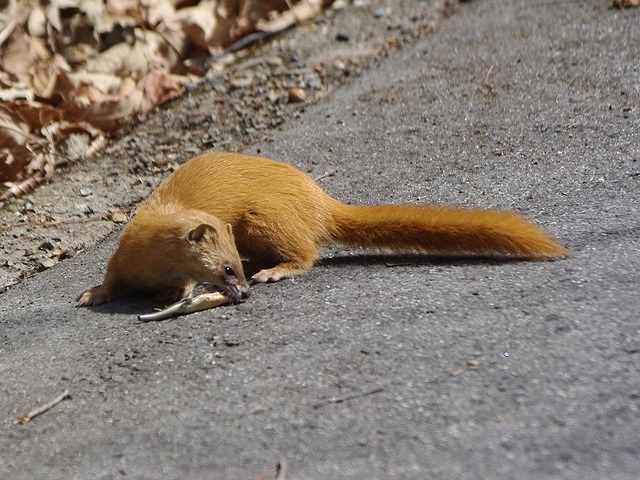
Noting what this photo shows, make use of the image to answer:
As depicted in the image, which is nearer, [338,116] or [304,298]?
[304,298]

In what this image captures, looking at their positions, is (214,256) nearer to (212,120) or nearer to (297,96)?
(212,120)

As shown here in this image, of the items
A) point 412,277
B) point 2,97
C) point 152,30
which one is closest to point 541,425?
point 412,277

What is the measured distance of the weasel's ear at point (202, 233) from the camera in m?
4.19

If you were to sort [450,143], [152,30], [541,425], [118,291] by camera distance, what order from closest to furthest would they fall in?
[541,425] < [118,291] < [450,143] < [152,30]

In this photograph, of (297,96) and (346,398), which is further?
(297,96)

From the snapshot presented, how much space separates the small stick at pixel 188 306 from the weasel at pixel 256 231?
0.06 meters

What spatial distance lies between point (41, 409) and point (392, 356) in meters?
1.33

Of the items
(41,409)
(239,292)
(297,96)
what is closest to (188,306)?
(239,292)

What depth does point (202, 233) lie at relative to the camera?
421 centimetres

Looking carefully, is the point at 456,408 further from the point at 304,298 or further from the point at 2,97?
the point at 2,97

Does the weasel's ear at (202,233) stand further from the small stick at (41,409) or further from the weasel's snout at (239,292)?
the small stick at (41,409)

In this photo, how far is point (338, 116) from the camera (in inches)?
250

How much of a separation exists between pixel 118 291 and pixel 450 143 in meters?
2.31

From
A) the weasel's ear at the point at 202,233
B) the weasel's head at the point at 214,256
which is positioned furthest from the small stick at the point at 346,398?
the weasel's ear at the point at 202,233
